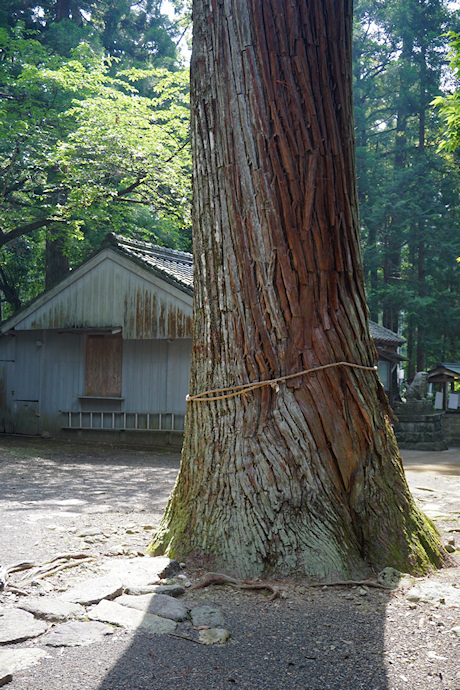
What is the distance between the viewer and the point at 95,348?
14.9 metres

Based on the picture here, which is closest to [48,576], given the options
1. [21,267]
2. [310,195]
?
[310,195]

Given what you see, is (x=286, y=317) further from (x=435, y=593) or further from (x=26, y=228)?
(x=26, y=228)

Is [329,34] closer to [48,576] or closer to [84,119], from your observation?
[48,576]

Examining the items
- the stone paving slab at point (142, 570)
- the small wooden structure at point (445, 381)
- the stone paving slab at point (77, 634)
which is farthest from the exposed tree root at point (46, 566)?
the small wooden structure at point (445, 381)

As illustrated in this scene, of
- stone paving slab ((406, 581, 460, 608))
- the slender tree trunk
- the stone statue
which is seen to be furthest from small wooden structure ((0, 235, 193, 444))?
stone paving slab ((406, 581, 460, 608))

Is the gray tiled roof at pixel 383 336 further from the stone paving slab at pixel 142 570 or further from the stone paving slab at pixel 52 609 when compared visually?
the stone paving slab at pixel 52 609

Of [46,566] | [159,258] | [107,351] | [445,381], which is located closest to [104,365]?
[107,351]

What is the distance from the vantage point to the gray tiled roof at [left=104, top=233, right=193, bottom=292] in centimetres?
1345

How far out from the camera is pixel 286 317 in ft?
14.0

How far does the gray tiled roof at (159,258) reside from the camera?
1345cm

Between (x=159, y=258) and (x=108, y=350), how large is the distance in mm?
2701

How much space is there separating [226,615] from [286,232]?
96.4 inches

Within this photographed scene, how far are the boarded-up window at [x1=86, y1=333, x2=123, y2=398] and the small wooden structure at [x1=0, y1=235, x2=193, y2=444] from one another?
0.02m

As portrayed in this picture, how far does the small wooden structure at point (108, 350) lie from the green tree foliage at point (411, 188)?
15.4 metres
